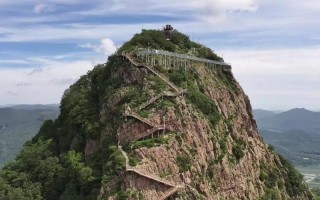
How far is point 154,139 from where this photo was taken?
7162 cm

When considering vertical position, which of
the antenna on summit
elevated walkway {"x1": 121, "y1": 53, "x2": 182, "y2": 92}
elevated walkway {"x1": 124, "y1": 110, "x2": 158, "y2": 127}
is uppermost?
the antenna on summit

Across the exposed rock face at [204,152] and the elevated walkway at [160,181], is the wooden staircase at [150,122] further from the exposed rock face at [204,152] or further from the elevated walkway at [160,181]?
the exposed rock face at [204,152]

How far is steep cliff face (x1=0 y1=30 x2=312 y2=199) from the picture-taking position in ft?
225

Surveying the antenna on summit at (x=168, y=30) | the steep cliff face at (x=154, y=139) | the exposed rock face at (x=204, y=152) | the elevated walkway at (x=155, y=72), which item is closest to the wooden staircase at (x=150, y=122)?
the elevated walkway at (x=155, y=72)

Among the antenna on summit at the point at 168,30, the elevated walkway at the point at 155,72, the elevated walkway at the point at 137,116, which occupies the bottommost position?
the elevated walkway at the point at 137,116

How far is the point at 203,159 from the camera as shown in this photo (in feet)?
250

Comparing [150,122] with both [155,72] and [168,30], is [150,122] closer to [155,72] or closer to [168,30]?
[155,72]

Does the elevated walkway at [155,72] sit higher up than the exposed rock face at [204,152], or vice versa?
the elevated walkway at [155,72]

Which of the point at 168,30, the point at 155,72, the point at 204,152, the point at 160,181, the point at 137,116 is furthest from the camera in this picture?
the point at 168,30

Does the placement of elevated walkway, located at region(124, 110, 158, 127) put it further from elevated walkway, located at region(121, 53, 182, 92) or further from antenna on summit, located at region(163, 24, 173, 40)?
antenna on summit, located at region(163, 24, 173, 40)

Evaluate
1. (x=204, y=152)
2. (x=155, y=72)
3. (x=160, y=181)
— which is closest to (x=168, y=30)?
(x=155, y=72)

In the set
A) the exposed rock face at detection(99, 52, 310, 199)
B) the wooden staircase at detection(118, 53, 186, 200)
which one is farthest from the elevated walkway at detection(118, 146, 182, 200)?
the exposed rock face at detection(99, 52, 310, 199)

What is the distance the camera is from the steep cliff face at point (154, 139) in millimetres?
68562

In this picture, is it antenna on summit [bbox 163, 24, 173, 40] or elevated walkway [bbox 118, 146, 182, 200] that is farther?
antenna on summit [bbox 163, 24, 173, 40]
